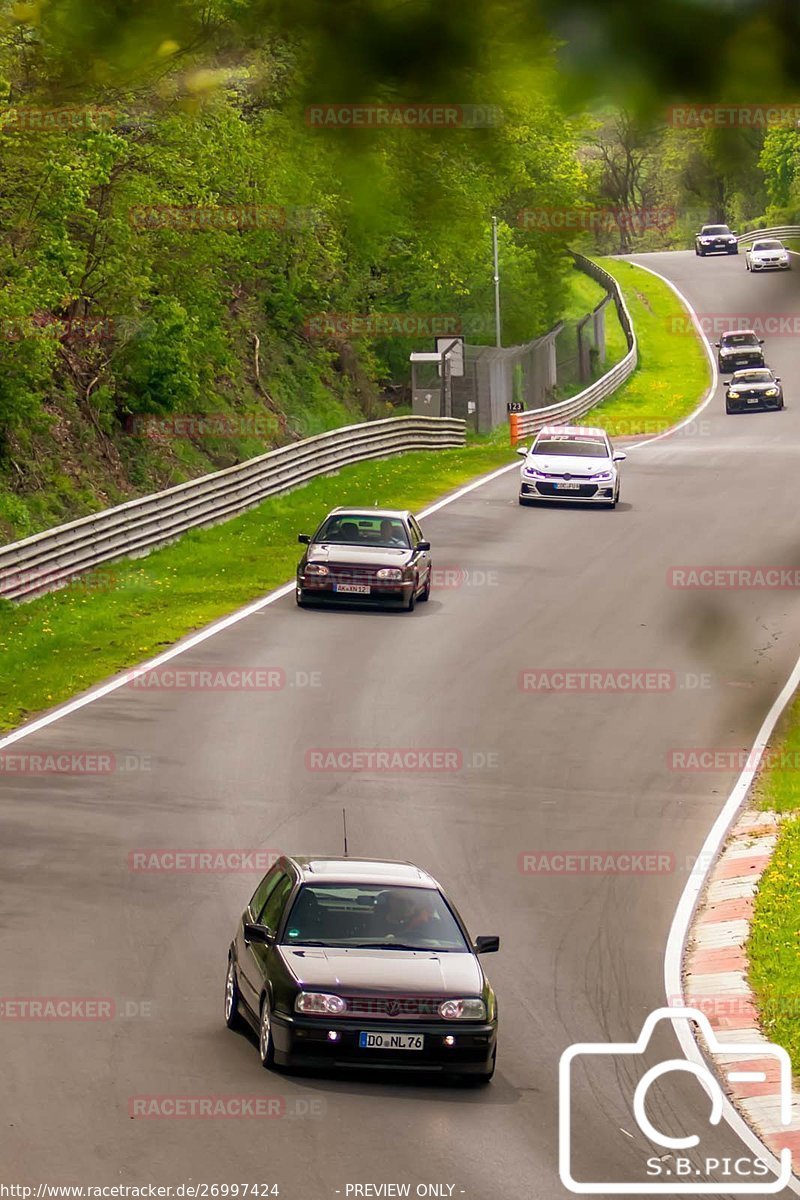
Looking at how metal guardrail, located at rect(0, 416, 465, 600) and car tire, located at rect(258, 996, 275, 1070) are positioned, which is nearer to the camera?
car tire, located at rect(258, 996, 275, 1070)

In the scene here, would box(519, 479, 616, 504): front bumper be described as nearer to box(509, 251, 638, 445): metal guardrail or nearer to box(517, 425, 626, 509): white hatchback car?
box(517, 425, 626, 509): white hatchback car

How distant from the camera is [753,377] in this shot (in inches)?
2373

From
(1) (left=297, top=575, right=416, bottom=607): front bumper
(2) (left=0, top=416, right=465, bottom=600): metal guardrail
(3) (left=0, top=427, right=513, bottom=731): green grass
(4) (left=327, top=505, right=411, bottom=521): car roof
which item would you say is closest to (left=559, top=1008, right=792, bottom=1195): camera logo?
(3) (left=0, top=427, right=513, bottom=731): green grass

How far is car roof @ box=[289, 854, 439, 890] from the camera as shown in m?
12.9

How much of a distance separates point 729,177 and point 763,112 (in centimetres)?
14

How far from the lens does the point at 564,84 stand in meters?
2.91

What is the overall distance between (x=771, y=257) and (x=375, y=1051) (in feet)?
30.4

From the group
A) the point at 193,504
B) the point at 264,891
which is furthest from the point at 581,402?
the point at 264,891

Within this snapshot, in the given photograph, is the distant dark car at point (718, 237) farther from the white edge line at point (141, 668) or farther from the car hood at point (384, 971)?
the white edge line at point (141, 668)

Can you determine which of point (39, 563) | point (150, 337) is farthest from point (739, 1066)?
point (150, 337)

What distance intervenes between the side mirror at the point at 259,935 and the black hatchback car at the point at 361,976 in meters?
0.01

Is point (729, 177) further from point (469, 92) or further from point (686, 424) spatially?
point (686, 424)

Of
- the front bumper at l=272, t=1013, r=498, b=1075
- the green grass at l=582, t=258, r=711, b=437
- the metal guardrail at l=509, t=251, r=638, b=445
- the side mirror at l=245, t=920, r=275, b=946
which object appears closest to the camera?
the front bumper at l=272, t=1013, r=498, b=1075

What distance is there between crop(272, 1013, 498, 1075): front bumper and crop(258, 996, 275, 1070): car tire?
0.24 ft
